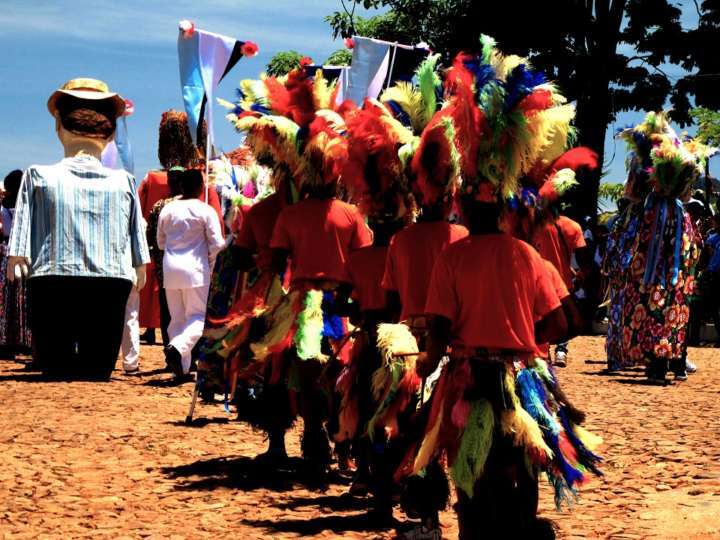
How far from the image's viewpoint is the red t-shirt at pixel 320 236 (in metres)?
6.81

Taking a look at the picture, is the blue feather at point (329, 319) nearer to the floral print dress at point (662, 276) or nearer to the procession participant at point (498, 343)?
the procession participant at point (498, 343)

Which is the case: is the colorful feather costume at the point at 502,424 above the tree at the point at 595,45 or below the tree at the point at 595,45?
below

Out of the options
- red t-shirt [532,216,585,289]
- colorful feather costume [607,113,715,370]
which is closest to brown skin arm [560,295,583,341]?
red t-shirt [532,216,585,289]

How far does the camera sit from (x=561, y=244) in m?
8.79

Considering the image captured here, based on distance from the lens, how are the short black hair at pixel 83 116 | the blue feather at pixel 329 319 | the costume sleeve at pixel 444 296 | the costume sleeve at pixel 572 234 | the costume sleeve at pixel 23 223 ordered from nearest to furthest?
1. the costume sleeve at pixel 444 296
2. the blue feather at pixel 329 319
3. the costume sleeve at pixel 572 234
4. the costume sleeve at pixel 23 223
5. the short black hair at pixel 83 116

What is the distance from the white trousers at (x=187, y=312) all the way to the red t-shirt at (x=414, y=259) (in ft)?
16.9

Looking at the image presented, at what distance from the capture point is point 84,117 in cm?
1070

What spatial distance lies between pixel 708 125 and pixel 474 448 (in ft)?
94.0

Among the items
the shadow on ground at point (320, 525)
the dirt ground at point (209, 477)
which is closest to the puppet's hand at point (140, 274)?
the dirt ground at point (209, 477)

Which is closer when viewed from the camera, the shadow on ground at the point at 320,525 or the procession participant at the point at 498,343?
the procession participant at the point at 498,343

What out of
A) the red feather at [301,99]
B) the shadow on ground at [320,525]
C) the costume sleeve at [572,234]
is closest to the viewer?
the shadow on ground at [320,525]

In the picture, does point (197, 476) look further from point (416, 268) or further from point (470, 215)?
point (470, 215)

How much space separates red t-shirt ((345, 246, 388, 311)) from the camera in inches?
241

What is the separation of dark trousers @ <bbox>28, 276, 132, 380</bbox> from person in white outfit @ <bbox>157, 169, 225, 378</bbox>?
0.49 m
